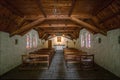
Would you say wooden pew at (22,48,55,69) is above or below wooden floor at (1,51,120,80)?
above

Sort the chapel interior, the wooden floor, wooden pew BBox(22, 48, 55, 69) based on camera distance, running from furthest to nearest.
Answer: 1. wooden pew BBox(22, 48, 55, 69)
2. the wooden floor
3. the chapel interior

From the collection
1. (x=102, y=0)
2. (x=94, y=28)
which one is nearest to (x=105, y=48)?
(x=94, y=28)

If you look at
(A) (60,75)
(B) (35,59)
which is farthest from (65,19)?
(B) (35,59)

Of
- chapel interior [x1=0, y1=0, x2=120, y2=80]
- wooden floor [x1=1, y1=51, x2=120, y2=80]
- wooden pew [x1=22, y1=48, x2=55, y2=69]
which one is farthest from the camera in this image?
wooden pew [x1=22, y1=48, x2=55, y2=69]

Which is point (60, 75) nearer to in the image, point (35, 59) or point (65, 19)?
point (65, 19)

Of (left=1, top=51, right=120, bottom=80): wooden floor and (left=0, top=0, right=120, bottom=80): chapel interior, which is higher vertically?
(left=0, top=0, right=120, bottom=80): chapel interior

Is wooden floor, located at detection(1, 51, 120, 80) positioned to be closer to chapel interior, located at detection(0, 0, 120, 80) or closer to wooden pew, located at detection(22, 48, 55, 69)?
chapel interior, located at detection(0, 0, 120, 80)

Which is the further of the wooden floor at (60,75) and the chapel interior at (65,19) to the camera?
the wooden floor at (60,75)

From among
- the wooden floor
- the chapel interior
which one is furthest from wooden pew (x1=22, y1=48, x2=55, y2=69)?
the wooden floor

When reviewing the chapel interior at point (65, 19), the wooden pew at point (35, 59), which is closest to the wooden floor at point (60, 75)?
the chapel interior at point (65, 19)

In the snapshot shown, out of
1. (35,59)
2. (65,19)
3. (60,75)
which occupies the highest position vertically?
(65,19)

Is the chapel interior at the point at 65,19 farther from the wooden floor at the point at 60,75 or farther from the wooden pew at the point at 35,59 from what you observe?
the wooden pew at the point at 35,59

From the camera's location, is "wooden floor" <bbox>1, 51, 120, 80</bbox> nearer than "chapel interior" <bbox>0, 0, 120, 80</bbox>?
No

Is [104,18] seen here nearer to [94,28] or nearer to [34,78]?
[94,28]
